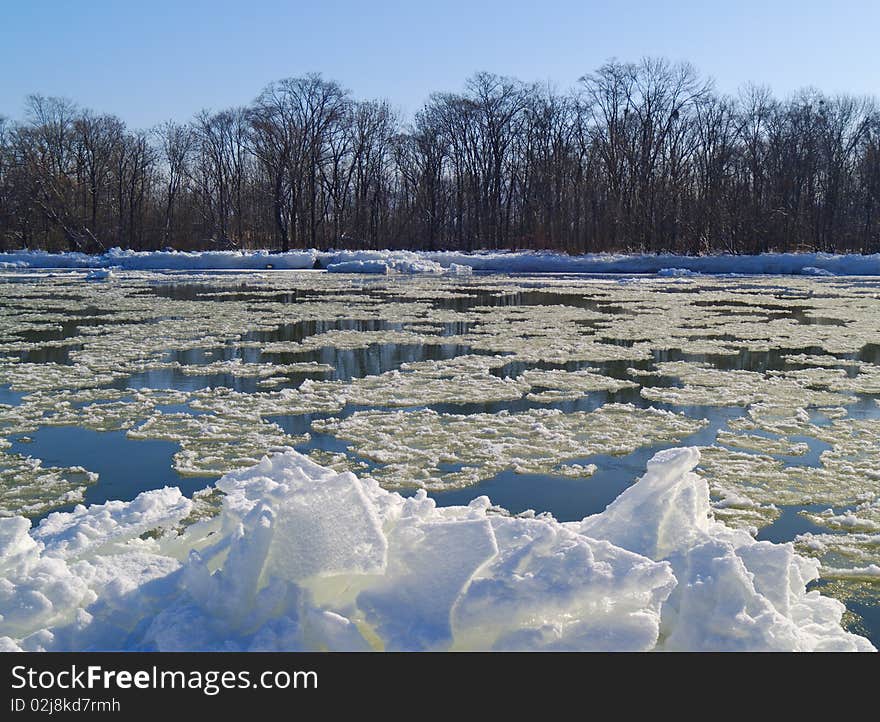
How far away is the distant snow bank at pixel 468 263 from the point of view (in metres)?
32.1

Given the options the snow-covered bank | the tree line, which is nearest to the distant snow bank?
the tree line

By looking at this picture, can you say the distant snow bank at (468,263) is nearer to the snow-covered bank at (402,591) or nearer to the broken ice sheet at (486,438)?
the broken ice sheet at (486,438)

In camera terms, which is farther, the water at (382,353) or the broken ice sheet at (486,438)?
the broken ice sheet at (486,438)

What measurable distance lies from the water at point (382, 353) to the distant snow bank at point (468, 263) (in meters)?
9.86

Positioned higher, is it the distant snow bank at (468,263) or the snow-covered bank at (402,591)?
the distant snow bank at (468,263)

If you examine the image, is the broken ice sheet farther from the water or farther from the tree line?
the tree line

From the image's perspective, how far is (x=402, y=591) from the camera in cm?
227

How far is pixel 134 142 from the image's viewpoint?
51.7 m

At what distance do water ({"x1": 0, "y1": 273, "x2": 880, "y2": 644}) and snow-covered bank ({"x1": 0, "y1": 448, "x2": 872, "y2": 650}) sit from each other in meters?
0.91

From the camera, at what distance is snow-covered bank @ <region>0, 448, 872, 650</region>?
2.16 meters

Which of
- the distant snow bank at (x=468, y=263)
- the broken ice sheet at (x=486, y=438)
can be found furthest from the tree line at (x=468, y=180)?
the broken ice sheet at (x=486, y=438)

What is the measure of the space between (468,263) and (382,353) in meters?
27.9
